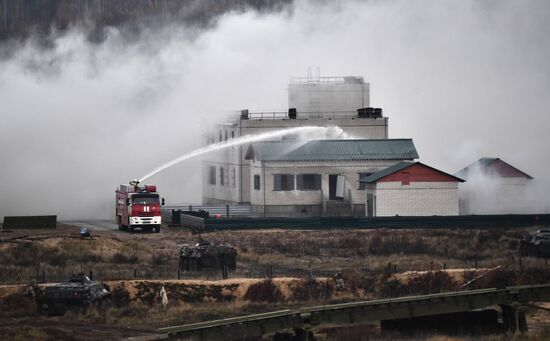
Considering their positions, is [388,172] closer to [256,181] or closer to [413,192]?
[413,192]

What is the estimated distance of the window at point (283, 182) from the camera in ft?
273

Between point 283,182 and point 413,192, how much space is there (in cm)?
976

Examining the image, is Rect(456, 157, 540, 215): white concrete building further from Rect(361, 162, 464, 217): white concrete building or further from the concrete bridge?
the concrete bridge

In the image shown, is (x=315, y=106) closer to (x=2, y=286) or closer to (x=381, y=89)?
(x=381, y=89)

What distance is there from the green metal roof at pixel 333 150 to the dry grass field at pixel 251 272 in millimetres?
13027

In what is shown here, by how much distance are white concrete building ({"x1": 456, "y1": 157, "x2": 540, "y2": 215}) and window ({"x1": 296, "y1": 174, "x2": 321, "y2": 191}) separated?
11.0 m

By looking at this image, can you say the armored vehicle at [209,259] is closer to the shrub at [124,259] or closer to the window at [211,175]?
the shrub at [124,259]

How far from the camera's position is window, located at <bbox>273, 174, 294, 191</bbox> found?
273 feet

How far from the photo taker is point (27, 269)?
52781mm

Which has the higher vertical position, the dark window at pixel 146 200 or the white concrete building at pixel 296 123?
the white concrete building at pixel 296 123

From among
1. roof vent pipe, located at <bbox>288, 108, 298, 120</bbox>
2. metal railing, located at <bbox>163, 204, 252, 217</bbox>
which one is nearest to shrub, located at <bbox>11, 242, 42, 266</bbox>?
metal railing, located at <bbox>163, 204, 252, 217</bbox>

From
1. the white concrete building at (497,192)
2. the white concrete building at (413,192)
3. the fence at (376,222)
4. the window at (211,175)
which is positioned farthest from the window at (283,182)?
the window at (211,175)

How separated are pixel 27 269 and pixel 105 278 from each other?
5.20m

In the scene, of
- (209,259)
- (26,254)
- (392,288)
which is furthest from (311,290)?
(26,254)
